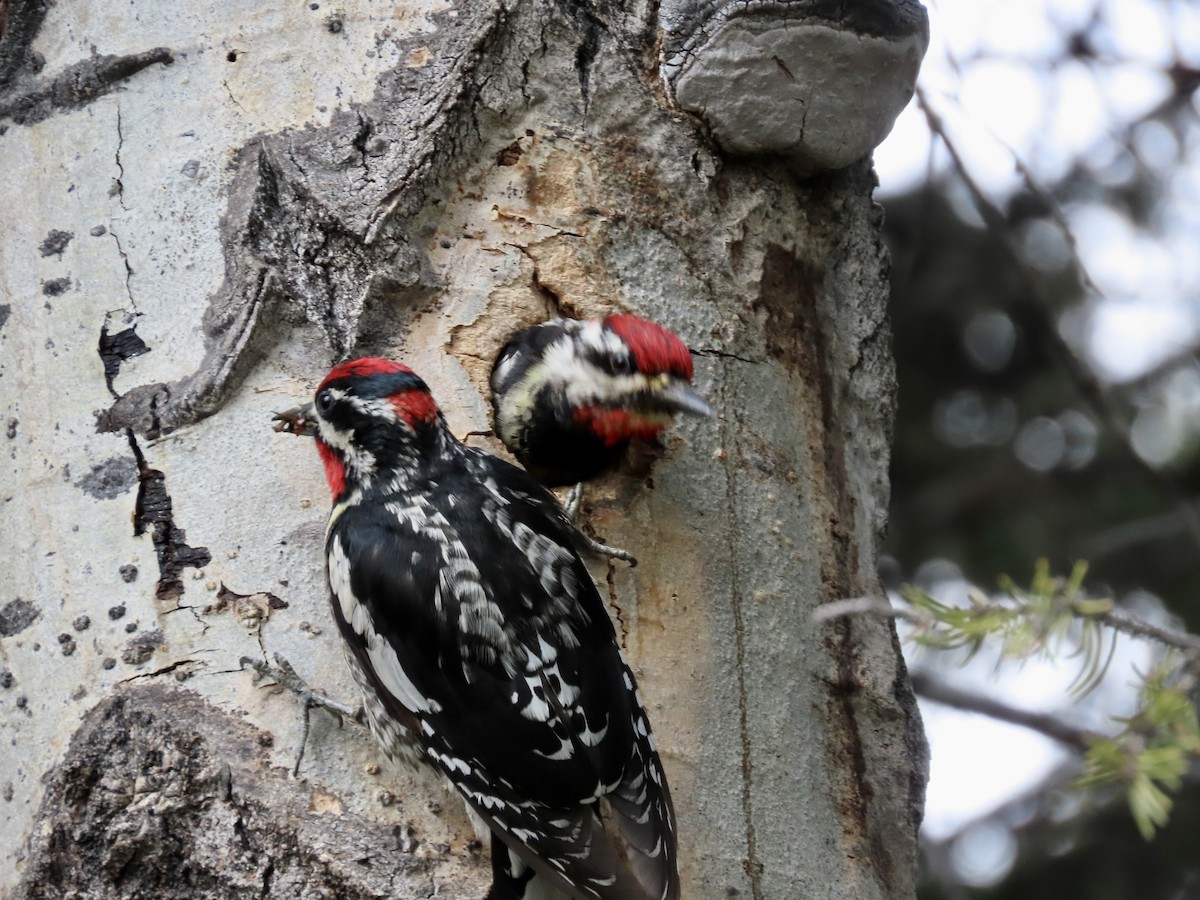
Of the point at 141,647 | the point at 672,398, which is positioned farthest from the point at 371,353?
the point at 141,647

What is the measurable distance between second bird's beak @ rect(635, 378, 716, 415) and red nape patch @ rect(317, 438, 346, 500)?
0.55 meters

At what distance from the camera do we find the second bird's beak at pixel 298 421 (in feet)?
7.68

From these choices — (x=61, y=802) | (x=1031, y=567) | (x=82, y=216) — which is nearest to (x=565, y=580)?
(x=61, y=802)

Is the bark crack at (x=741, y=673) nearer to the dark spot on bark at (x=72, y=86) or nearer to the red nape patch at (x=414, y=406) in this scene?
the red nape patch at (x=414, y=406)

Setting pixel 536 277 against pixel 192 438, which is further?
pixel 536 277

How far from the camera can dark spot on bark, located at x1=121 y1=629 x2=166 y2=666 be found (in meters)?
2.20

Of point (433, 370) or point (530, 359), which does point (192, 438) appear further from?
point (530, 359)

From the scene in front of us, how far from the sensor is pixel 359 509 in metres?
2.42

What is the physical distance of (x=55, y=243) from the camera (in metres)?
2.46

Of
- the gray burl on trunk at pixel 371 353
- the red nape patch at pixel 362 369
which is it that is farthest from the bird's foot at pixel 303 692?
the red nape patch at pixel 362 369

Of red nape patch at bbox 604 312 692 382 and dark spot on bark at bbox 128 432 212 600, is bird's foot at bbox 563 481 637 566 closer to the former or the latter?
red nape patch at bbox 604 312 692 382

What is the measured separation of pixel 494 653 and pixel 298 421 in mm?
515

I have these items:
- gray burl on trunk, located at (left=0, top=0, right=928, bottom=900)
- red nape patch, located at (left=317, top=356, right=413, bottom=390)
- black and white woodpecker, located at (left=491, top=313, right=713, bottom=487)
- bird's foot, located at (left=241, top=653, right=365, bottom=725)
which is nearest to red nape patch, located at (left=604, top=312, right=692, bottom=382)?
black and white woodpecker, located at (left=491, top=313, right=713, bottom=487)

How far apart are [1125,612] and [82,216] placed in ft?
Answer: 6.32
